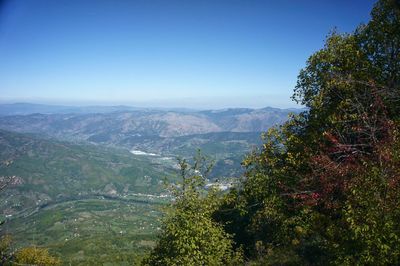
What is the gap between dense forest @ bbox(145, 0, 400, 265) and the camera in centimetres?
2459

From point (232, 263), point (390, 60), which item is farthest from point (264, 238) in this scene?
point (390, 60)

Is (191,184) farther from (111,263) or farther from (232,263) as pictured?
(111,263)

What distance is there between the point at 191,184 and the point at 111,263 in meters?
152

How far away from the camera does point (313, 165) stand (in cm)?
3388

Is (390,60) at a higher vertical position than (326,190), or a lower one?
higher

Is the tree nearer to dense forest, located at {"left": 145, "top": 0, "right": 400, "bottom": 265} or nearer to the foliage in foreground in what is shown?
dense forest, located at {"left": 145, "top": 0, "right": 400, "bottom": 265}

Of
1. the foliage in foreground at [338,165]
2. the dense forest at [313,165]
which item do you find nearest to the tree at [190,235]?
the dense forest at [313,165]

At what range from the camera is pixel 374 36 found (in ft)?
128

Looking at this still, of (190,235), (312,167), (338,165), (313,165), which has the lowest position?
(190,235)

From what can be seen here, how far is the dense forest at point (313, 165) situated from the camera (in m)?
24.6

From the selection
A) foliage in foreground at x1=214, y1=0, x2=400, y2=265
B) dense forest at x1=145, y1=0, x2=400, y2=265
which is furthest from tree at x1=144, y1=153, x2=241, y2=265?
foliage in foreground at x1=214, y1=0, x2=400, y2=265

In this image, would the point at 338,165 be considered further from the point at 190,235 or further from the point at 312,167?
the point at 190,235

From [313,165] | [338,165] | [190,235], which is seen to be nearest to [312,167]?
[338,165]

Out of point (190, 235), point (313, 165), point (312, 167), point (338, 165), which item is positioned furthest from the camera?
point (313, 165)
